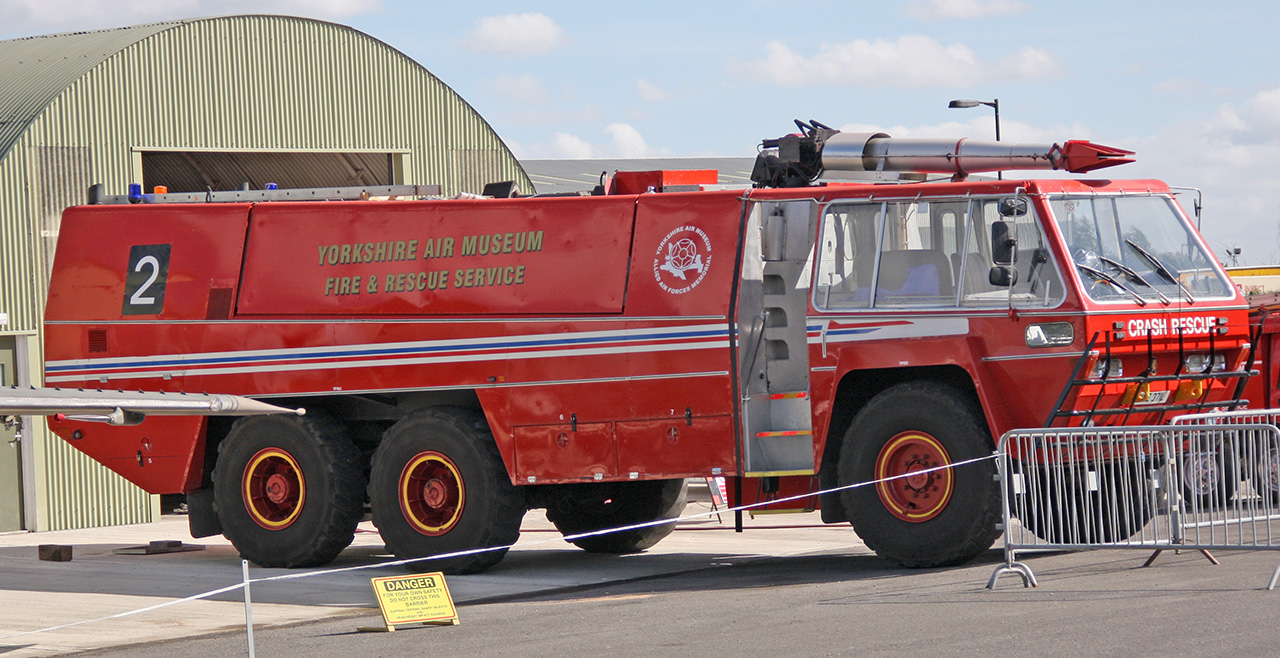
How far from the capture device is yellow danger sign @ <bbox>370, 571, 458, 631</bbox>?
10812mm

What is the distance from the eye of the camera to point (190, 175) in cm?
2248

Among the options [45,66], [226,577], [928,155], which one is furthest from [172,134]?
[928,155]

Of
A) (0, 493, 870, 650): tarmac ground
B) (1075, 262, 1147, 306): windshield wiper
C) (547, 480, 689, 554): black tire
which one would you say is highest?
(1075, 262, 1147, 306): windshield wiper

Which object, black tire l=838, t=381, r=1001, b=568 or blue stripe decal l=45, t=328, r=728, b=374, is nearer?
black tire l=838, t=381, r=1001, b=568

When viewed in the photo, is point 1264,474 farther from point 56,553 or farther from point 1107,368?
point 56,553

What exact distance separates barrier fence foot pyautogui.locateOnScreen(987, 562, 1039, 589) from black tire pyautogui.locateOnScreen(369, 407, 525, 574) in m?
4.33

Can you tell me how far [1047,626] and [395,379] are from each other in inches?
255

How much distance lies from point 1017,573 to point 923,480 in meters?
1.36

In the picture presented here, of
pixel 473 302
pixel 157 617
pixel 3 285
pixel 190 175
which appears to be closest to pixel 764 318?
pixel 473 302

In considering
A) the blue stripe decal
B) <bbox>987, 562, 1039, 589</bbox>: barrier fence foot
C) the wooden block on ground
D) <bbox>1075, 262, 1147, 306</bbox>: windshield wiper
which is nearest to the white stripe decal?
the blue stripe decal

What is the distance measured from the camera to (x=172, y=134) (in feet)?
66.3

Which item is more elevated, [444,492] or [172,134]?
[172,134]

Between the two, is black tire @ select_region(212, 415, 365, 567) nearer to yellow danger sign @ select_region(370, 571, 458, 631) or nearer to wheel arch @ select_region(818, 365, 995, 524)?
yellow danger sign @ select_region(370, 571, 458, 631)

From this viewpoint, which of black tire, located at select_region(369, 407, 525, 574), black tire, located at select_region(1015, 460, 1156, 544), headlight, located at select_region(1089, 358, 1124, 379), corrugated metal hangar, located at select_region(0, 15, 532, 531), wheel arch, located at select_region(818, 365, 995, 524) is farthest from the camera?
corrugated metal hangar, located at select_region(0, 15, 532, 531)
